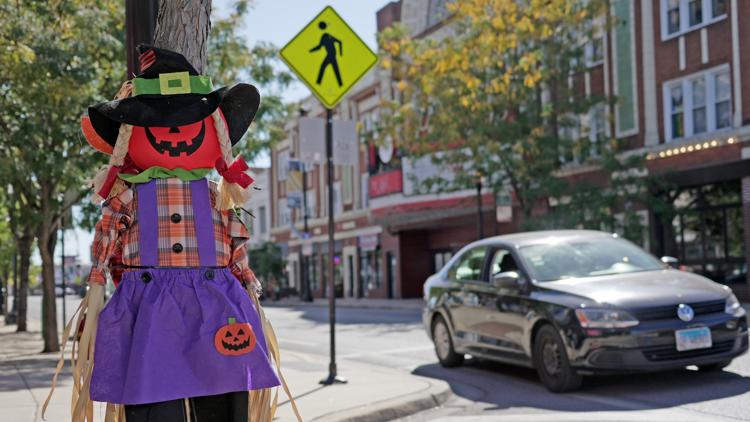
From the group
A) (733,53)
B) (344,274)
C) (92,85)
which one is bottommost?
(344,274)

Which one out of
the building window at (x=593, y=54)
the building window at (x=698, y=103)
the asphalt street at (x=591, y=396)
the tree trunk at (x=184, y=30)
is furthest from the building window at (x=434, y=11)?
the tree trunk at (x=184, y=30)

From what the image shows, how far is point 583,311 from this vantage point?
26.4 feet

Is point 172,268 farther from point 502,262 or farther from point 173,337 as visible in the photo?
point 502,262

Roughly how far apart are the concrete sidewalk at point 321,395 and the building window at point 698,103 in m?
16.6

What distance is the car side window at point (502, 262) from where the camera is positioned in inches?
386

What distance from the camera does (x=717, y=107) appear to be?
24344 mm

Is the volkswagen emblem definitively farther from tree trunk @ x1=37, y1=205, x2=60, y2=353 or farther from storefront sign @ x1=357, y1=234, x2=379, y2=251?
storefront sign @ x1=357, y1=234, x2=379, y2=251

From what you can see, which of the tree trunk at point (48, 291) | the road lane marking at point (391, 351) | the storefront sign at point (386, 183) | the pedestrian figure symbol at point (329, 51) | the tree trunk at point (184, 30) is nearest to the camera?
the tree trunk at point (184, 30)

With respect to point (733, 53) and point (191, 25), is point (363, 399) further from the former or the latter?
point (733, 53)

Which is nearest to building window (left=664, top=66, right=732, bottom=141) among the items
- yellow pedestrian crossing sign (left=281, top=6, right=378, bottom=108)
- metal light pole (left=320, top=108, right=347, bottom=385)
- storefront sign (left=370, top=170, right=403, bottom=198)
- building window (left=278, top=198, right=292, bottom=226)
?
storefront sign (left=370, top=170, right=403, bottom=198)

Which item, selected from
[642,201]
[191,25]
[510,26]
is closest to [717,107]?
[642,201]

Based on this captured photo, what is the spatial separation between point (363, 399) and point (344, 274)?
41.8 m

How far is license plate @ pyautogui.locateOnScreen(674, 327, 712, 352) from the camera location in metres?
7.88

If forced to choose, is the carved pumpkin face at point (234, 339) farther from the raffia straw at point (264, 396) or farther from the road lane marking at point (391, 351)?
→ the road lane marking at point (391, 351)
